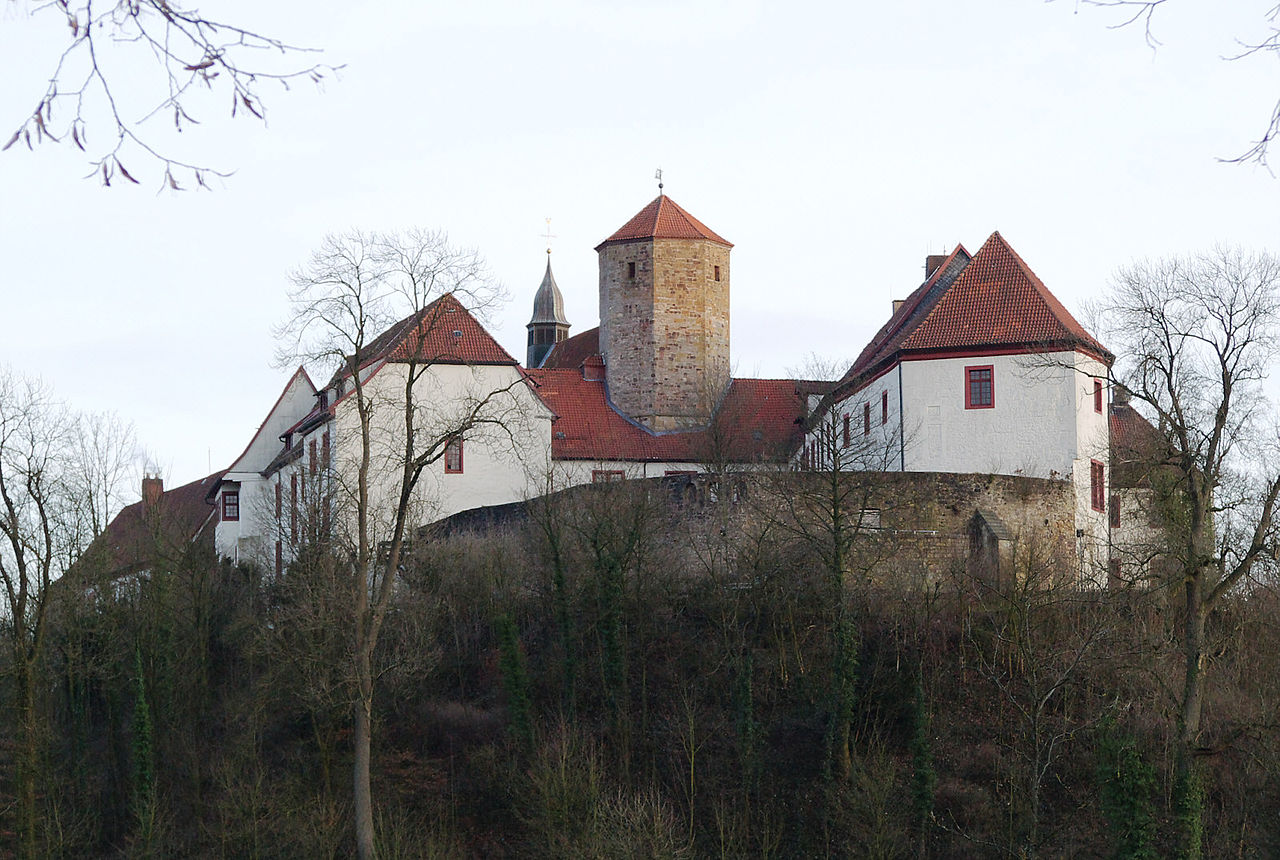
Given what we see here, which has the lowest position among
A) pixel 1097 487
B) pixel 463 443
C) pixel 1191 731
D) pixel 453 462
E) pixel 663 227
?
pixel 1191 731

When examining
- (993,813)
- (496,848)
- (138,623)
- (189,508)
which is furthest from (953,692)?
(189,508)

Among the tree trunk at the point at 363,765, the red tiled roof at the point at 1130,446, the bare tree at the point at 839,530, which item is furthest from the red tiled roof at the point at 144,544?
the red tiled roof at the point at 1130,446

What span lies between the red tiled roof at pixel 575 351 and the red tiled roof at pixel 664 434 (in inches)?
112

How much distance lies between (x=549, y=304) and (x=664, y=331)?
32.6 meters

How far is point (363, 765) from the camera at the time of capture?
2811 cm

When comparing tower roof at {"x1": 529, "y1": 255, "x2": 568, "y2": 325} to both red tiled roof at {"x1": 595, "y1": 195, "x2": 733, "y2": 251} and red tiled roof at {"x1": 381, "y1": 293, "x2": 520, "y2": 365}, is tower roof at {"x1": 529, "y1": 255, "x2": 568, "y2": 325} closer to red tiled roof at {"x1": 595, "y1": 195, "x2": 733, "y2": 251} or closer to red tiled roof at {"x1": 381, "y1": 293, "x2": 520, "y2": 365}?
red tiled roof at {"x1": 595, "y1": 195, "x2": 733, "y2": 251}

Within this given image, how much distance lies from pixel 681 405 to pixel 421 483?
10.9m

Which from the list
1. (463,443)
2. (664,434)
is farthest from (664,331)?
(463,443)

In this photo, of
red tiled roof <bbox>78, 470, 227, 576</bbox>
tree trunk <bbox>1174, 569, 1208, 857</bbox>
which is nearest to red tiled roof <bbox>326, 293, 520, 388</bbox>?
red tiled roof <bbox>78, 470, 227, 576</bbox>

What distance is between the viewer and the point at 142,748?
3297 cm

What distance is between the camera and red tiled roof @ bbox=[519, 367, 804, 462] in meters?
47.4

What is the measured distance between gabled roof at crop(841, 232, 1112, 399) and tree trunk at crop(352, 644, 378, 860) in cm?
1523

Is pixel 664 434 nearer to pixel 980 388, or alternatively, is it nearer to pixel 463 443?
pixel 463 443

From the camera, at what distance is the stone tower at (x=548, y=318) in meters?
82.0
